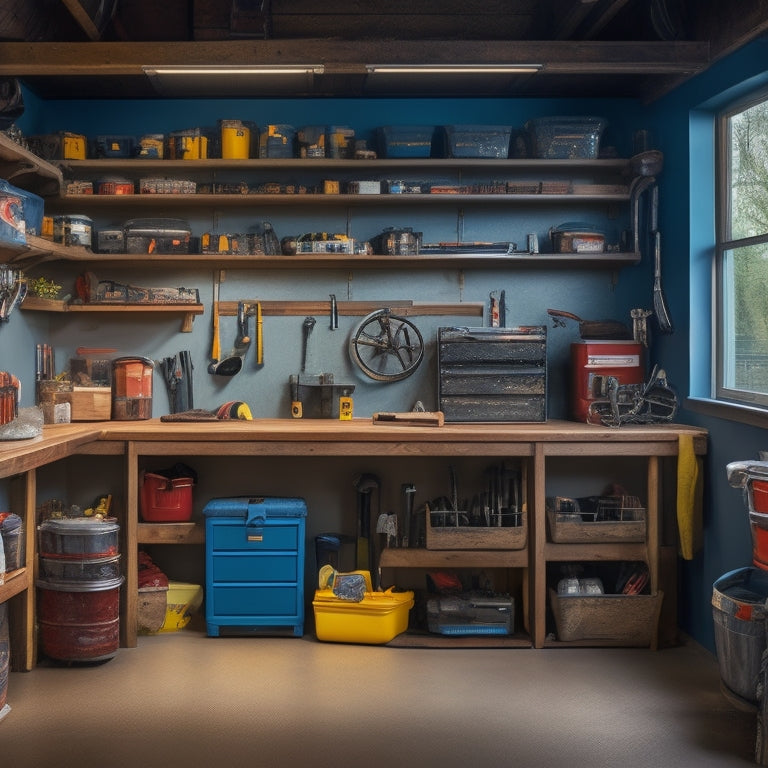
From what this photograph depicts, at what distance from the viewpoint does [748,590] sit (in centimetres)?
368

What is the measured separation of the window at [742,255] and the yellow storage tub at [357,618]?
194 cm

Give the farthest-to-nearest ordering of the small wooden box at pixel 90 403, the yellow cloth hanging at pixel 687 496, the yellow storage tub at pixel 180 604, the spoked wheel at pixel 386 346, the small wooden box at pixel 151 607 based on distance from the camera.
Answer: the spoked wheel at pixel 386 346
the small wooden box at pixel 90 403
the yellow storage tub at pixel 180 604
the small wooden box at pixel 151 607
the yellow cloth hanging at pixel 687 496

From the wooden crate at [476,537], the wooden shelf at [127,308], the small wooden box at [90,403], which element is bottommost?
the wooden crate at [476,537]

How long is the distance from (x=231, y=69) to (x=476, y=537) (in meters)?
2.53

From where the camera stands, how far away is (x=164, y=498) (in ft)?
15.6

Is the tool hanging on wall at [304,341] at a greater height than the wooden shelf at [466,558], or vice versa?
the tool hanging on wall at [304,341]

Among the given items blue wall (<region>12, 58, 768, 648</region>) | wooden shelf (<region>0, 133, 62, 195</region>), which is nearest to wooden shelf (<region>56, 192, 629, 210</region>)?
wooden shelf (<region>0, 133, 62, 195</region>)

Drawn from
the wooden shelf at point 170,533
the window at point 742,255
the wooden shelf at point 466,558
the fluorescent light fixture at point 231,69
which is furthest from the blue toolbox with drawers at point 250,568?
the window at point 742,255

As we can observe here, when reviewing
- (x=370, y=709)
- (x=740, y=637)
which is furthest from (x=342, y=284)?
(x=740, y=637)

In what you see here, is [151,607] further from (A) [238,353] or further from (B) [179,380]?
(A) [238,353]

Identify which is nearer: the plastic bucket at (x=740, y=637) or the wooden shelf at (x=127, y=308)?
the plastic bucket at (x=740, y=637)

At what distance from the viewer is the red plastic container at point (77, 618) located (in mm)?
4016

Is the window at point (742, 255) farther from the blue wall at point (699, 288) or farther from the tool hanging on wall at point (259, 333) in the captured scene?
the tool hanging on wall at point (259, 333)

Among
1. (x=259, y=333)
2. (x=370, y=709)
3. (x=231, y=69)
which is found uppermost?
(x=231, y=69)
